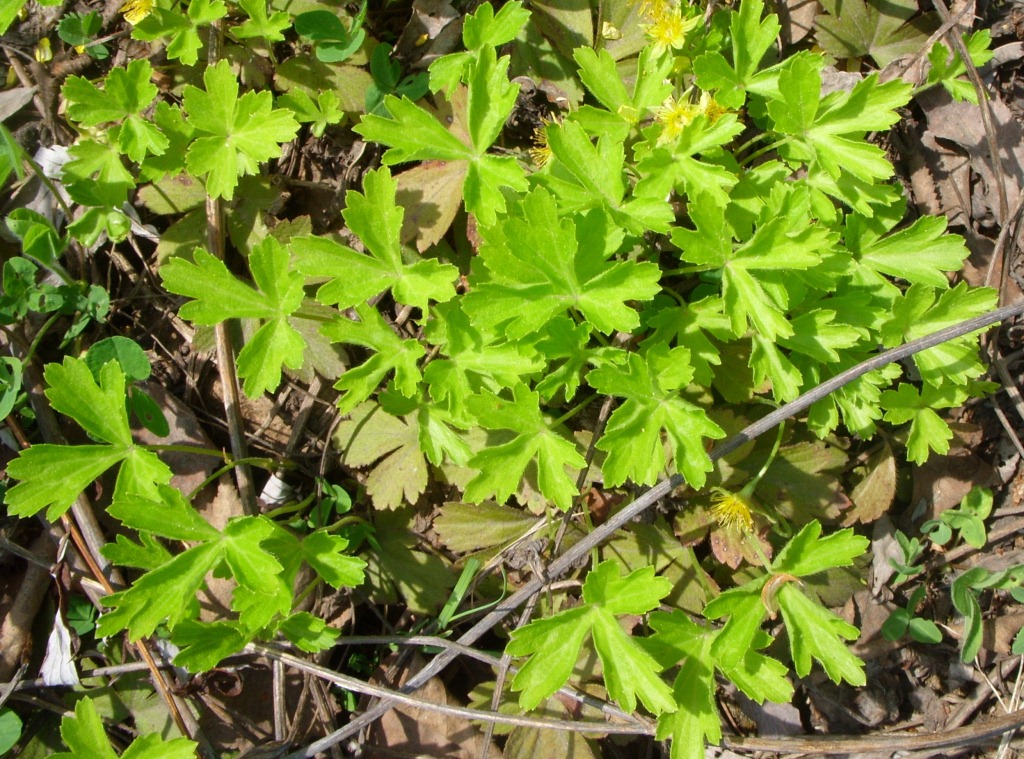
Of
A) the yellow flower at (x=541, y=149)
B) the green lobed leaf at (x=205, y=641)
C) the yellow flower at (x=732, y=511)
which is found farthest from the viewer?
the yellow flower at (x=541, y=149)

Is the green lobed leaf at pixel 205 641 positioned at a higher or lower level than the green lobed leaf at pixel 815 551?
lower

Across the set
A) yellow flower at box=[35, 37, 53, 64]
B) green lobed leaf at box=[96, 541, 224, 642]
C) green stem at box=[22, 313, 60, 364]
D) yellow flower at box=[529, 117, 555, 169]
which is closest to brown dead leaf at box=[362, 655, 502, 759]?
green lobed leaf at box=[96, 541, 224, 642]

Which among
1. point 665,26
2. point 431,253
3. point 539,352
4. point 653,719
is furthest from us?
point 431,253

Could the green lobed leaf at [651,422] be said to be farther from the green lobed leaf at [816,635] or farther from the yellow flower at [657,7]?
the yellow flower at [657,7]

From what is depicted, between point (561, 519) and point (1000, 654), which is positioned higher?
point (561, 519)

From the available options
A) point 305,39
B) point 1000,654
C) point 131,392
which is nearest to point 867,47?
point 305,39

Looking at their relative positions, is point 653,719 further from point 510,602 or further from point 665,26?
point 665,26

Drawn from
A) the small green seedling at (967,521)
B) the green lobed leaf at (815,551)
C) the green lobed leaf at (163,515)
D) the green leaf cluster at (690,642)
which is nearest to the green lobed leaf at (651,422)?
the green leaf cluster at (690,642)
